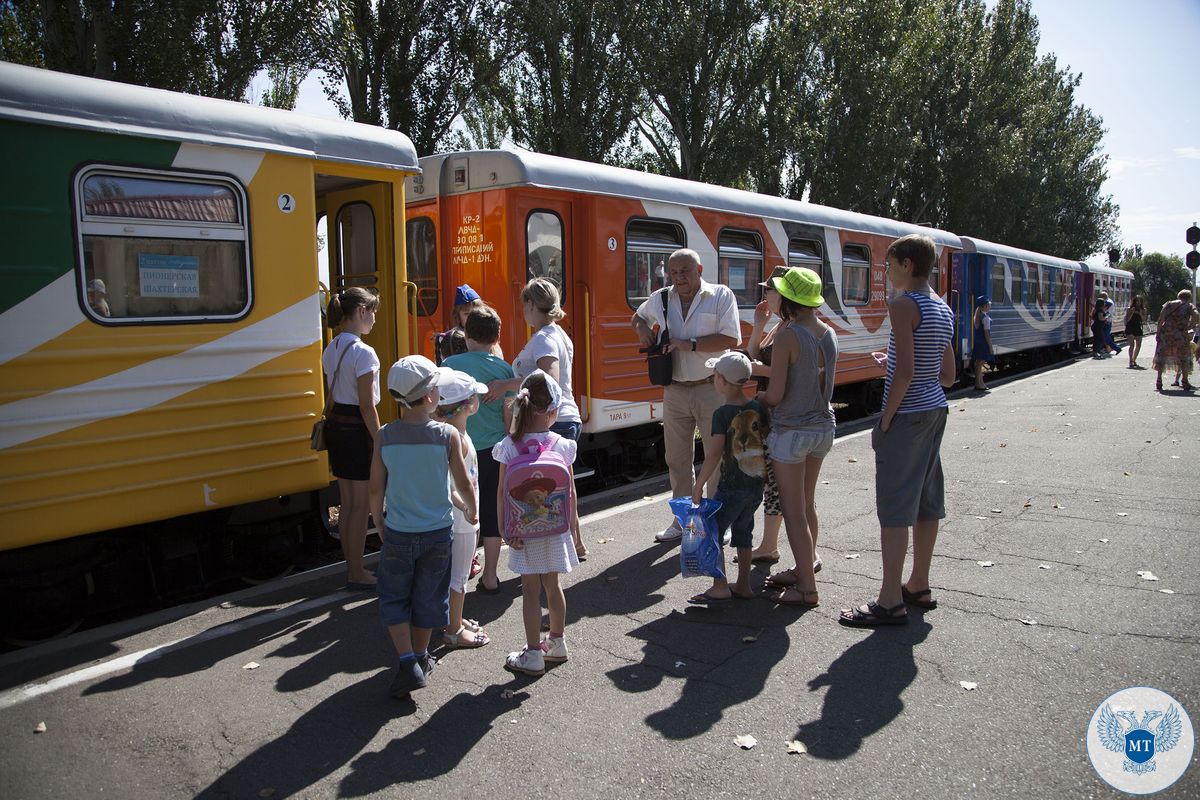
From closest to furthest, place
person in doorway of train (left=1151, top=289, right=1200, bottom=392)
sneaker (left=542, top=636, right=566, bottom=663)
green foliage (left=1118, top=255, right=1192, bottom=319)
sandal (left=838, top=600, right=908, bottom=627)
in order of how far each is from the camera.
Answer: sneaker (left=542, top=636, right=566, bottom=663) → sandal (left=838, top=600, right=908, bottom=627) → person in doorway of train (left=1151, top=289, right=1200, bottom=392) → green foliage (left=1118, top=255, right=1192, bottom=319)

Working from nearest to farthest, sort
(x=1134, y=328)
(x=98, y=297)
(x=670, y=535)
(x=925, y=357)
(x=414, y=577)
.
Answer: (x=414, y=577), (x=925, y=357), (x=98, y=297), (x=670, y=535), (x=1134, y=328)

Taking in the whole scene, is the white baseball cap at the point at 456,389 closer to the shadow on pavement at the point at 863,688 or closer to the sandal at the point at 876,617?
the shadow on pavement at the point at 863,688

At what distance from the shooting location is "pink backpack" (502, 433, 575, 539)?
3.88 metres

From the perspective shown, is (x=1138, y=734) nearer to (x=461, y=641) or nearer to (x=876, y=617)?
(x=876, y=617)

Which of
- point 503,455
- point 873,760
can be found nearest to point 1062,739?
point 873,760

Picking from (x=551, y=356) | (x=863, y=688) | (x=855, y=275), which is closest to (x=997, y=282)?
(x=855, y=275)

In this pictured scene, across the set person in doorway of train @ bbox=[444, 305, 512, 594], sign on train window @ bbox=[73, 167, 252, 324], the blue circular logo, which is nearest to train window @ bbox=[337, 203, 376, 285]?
sign on train window @ bbox=[73, 167, 252, 324]

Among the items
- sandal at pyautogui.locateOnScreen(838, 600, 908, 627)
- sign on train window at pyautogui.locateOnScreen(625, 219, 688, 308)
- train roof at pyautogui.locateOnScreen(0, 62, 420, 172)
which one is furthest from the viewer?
sign on train window at pyautogui.locateOnScreen(625, 219, 688, 308)

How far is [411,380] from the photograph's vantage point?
3.76m

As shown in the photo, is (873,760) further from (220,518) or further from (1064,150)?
(1064,150)

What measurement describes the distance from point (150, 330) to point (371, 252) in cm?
231

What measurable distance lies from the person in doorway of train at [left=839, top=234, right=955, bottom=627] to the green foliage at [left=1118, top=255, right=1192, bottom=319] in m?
62.6

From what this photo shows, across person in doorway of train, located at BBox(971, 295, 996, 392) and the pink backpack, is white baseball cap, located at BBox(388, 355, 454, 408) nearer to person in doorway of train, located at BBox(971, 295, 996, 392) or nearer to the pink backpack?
the pink backpack

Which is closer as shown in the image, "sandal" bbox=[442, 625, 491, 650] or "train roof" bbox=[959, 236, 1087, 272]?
"sandal" bbox=[442, 625, 491, 650]
